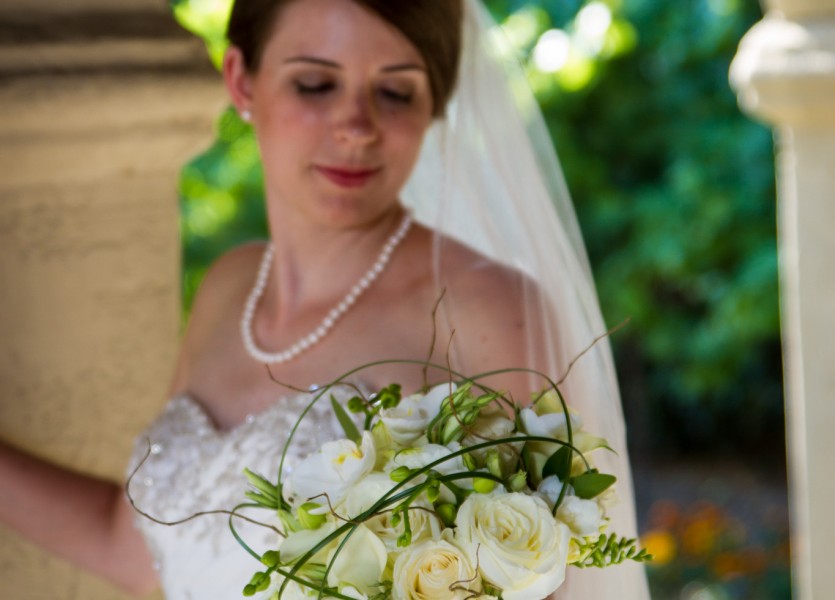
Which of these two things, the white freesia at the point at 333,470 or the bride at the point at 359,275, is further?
the bride at the point at 359,275

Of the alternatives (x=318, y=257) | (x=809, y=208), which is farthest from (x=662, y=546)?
(x=318, y=257)

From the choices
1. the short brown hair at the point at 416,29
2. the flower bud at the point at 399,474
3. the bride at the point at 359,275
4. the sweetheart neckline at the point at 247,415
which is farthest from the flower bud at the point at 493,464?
the short brown hair at the point at 416,29

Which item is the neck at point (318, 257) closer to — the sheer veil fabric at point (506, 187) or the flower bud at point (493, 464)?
the sheer veil fabric at point (506, 187)

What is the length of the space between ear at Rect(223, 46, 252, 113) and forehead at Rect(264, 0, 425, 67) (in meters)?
0.20

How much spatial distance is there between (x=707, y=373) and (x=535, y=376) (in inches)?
179

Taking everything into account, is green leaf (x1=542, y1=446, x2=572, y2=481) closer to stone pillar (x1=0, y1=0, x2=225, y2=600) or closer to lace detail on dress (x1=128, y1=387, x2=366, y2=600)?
lace detail on dress (x1=128, y1=387, x2=366, y2=600)

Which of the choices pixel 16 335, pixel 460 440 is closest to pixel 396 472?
pixel 460 440

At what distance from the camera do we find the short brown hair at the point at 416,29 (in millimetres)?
2273

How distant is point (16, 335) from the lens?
254 cm

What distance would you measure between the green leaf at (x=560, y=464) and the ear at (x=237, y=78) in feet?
4.16

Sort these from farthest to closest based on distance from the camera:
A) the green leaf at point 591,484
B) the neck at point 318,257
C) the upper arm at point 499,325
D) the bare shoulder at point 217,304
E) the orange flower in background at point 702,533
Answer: the orange flower in background at point 702,533 → the bare shoulder at point 217,304 → the neck at point 318,257 → the upper arm at point 499,325 → the green leaf at point 591,484

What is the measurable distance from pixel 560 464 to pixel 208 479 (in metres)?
1.09

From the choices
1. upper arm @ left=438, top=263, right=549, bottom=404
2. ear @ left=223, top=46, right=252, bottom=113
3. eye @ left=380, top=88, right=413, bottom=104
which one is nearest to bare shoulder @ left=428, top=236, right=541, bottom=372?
upper arm @ left=438, top=263, right=549, bottom=404

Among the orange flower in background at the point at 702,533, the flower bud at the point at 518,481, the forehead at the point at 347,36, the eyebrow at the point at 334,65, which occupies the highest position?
the forehead at the point at 347,36
